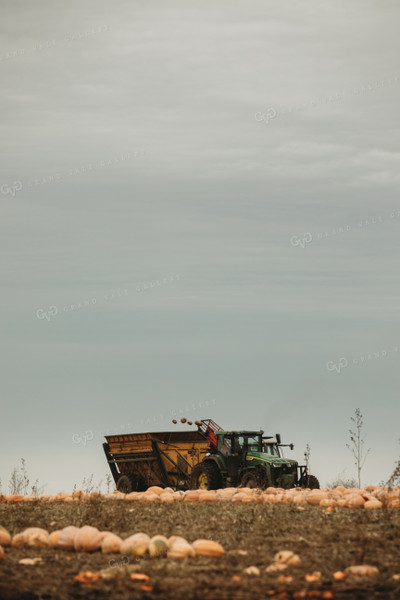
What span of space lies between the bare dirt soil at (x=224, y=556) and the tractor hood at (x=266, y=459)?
27.0 ft

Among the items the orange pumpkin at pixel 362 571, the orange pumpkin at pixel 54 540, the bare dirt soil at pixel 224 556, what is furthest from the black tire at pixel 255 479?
the orange pumpkin at pixel 362 571

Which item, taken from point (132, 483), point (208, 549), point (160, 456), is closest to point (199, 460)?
point (160, 456)

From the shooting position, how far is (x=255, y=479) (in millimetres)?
21328

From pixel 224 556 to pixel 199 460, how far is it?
627 inches

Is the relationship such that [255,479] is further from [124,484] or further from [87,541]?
[87,541]

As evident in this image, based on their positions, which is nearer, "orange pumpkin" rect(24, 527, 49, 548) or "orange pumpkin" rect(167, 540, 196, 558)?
"orange pumpkin" rect(167, 540, 196, 558)

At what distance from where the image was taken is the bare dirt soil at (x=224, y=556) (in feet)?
23.8

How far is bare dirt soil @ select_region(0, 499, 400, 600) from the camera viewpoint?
726 cm

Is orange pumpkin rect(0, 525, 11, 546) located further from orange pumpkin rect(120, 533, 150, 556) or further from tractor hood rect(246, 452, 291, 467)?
tractor hood rect(246, 452, 291, 467)

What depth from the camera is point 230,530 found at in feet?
35.5

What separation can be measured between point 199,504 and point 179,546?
19.9 feet

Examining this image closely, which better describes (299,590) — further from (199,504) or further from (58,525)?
(199,504)

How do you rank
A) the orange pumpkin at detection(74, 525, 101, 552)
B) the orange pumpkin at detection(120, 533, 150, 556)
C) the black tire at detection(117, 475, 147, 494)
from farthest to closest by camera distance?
the black tire at detection(117, 475, 147, 494), the orange pumpkin at detection(74, 525, 101, 552), the orange pumpkin at detection(120, 533, 150, 556)

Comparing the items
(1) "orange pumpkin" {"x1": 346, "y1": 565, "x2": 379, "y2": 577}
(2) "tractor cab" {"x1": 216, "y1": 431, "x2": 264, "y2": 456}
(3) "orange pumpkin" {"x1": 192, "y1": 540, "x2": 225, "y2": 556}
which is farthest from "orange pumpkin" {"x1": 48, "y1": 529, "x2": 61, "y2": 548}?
(2) "tractor cab" {"x1": 216, "y1": 431, "x2": 264, "y2": 456}
